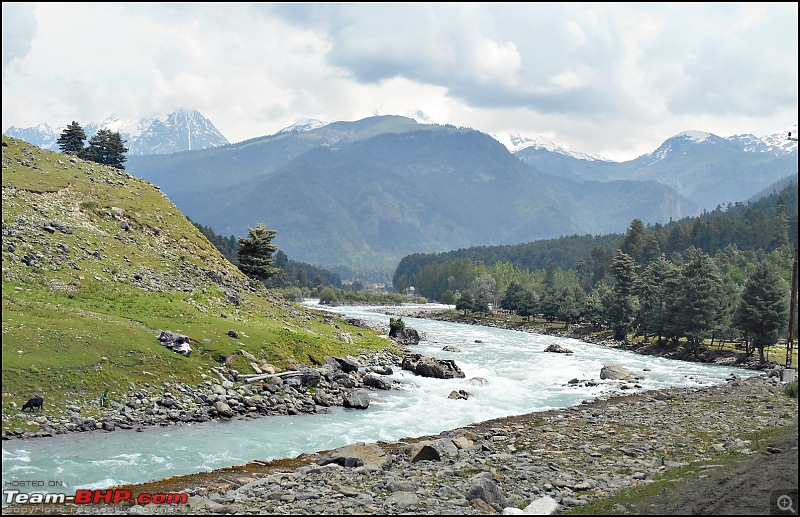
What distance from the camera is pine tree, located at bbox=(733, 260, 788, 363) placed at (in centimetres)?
6631

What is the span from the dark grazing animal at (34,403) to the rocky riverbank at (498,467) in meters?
10.1

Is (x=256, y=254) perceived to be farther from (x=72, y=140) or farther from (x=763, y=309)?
(x=763, y=309)

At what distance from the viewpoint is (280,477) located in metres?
23.1

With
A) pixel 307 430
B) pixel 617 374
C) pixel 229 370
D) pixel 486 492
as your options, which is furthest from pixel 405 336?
pixel 486 492

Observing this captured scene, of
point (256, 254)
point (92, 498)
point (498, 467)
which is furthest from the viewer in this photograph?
point (256, 254)

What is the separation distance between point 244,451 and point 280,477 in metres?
6.43

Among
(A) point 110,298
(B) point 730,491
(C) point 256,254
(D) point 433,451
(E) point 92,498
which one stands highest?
(C) point 256,254

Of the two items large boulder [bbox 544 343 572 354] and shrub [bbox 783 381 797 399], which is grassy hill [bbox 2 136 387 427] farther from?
shrub [bbox 783 381 797 399]

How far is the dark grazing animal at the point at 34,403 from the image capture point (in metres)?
28.4

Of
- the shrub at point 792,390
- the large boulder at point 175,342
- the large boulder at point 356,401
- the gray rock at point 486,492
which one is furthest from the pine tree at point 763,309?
the large boulder at point 175,342

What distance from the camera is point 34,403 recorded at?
28.5 metres

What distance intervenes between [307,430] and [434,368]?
22.0 m

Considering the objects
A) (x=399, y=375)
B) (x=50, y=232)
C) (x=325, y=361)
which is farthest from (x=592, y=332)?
(x=50, y=232)

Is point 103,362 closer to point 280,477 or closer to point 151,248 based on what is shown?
point 280,477
